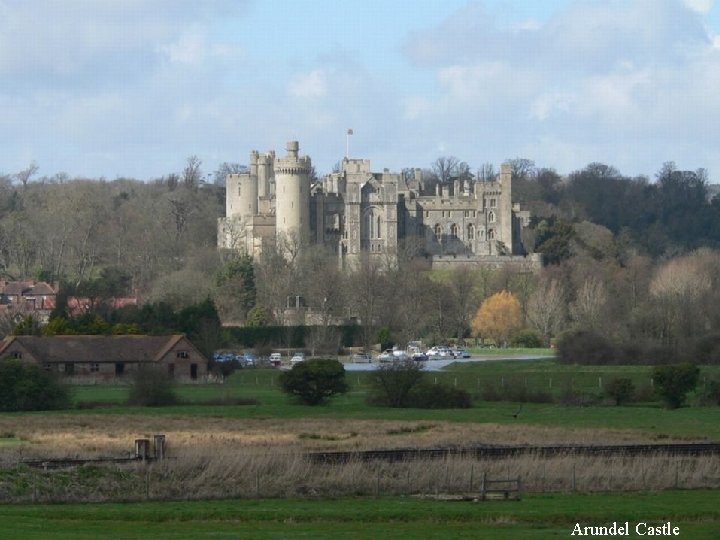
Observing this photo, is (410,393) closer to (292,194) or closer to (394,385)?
(394,385)

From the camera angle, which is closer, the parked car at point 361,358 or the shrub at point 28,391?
the shrub at point 28,391

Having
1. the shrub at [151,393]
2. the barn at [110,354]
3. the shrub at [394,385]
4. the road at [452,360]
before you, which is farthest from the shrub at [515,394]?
the barn at [110,354]

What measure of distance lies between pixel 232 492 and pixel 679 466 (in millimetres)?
8962

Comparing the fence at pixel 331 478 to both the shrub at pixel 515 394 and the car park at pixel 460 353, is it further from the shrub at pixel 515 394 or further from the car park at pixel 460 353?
the car park at pixel 460 353

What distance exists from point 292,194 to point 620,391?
84148 millimetres

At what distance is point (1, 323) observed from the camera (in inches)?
3745

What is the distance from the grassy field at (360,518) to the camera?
28750 mm

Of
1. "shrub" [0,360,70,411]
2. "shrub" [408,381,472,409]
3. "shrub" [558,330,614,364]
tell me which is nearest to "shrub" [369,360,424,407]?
"shrub" [408,381,472,409]

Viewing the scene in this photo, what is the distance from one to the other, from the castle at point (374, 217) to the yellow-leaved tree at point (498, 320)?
26333 mm

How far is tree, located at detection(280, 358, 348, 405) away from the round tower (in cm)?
8049

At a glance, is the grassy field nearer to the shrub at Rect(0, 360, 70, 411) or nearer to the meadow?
the meadow

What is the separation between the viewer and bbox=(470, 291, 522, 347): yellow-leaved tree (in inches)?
4338

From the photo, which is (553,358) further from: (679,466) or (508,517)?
(508,517)

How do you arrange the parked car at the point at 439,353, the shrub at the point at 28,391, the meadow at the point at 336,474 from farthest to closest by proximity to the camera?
the parked car at the point at 439,353, the shrub at the point at 28,391, the meadow at the point at 336,474
